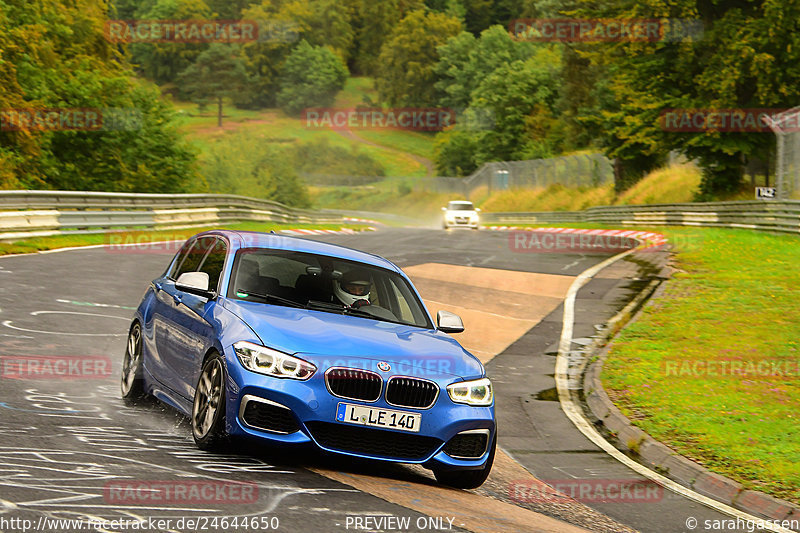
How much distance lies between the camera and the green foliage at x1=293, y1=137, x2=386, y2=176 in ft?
481

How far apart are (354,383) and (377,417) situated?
0.91ft

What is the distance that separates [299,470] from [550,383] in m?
7.50

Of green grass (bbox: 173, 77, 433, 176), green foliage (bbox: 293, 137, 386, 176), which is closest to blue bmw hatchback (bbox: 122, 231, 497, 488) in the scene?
green foliage (bbox: 293, 137, 386, 176)

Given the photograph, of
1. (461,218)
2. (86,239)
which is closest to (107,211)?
Answer: (86,239)

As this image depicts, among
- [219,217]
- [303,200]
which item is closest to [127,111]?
[219,217]

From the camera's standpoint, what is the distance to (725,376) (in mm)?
13586

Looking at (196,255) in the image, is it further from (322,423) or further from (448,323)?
(322,423)

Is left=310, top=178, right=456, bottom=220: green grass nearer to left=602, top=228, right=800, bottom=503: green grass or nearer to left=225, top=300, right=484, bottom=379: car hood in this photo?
left=602, top=228, right=800, bottom=503: green grass

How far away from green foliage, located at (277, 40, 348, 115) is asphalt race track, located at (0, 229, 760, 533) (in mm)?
176049

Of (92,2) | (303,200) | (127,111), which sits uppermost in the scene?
(92,2)

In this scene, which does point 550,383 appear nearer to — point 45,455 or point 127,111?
point 45,455

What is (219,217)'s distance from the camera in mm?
37406

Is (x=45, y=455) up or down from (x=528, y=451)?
up

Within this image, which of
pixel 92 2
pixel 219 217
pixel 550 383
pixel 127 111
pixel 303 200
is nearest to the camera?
pixel 550 383
